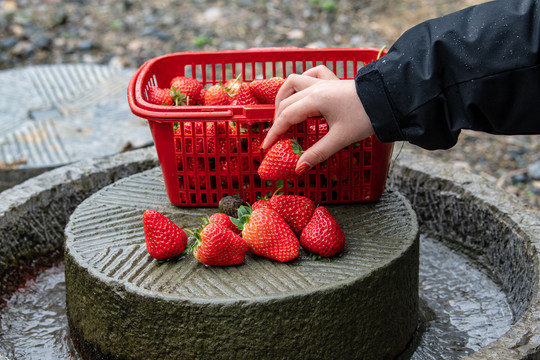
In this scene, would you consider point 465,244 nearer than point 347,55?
No

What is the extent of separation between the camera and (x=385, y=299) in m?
1.64

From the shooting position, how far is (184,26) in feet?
18.9

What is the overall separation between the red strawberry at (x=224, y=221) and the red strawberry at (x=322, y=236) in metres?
0.18

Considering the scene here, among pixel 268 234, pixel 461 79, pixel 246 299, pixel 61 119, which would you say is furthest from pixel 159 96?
pixel 61 119

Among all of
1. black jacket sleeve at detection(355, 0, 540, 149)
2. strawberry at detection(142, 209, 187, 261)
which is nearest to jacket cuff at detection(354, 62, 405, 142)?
black jacket sleeve at detection(355, 0, 540, 149)

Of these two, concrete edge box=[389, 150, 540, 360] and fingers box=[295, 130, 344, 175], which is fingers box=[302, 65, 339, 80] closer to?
fingers box=[295, 130, 344, 175]

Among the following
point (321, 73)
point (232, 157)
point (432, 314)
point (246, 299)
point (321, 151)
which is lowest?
point (432, 314)

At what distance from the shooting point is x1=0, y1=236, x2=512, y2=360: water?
73.1 inches

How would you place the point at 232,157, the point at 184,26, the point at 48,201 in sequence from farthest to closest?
the point at 184,26, the point at 48,201, the point at 232,157

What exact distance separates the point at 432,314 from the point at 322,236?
623 mm

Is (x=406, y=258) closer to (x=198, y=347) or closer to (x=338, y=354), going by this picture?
(x=338, y=354)

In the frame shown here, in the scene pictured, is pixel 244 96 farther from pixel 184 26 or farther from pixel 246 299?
pixel 184 26

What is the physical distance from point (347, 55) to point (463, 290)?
0.86 metres

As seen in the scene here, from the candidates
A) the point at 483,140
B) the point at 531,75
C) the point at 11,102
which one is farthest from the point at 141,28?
the point at 531,75
